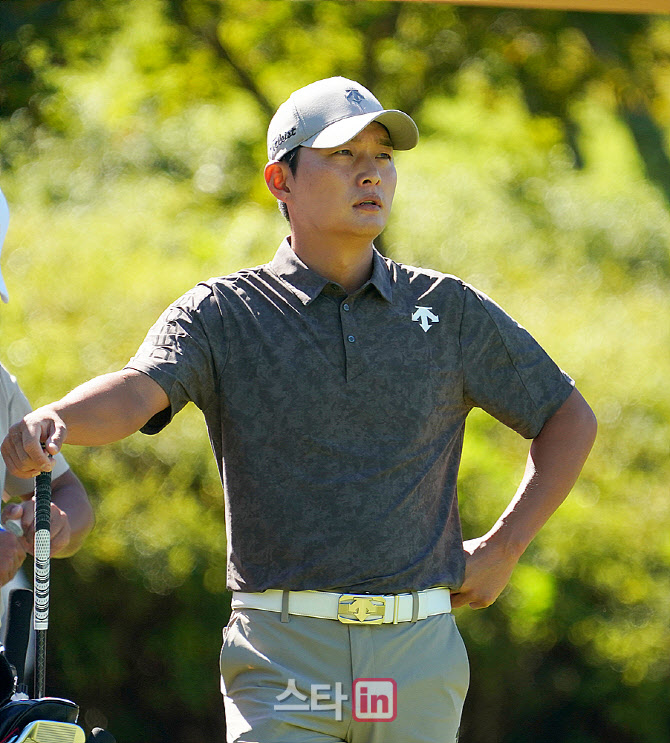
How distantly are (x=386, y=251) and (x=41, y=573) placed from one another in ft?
9.88

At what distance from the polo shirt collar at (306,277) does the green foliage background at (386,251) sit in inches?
83.2

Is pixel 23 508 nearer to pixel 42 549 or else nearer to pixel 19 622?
pixel 19 622

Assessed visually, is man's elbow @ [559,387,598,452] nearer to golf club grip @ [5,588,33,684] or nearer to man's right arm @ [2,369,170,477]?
man's right arm @ [2,369,170,477]

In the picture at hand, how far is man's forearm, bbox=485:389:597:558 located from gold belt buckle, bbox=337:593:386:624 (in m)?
0.38

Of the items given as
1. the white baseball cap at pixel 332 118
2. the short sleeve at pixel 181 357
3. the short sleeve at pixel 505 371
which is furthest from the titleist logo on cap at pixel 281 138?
the short sleeve at pixel 505 371

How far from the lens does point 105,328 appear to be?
14.7ft

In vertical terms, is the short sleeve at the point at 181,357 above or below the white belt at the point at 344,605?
above

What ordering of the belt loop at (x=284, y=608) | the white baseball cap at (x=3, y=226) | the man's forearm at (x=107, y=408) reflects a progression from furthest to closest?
the white baseball cap at (x=3, y=226) < the belt loop at (x=284, y=608) < the man's forearm at (x=107, y=408)

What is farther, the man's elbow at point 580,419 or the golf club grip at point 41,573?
the man's elbow at point 580,419

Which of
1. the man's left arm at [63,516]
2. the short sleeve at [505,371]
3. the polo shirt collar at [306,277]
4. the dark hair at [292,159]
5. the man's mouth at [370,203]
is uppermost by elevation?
the dark hair at [292,159]

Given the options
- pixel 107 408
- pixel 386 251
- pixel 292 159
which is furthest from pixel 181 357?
pixel 386 251

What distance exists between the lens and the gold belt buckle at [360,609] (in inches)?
82.5

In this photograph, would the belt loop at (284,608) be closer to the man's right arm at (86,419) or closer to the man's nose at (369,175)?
the man's right arm at (86,419)

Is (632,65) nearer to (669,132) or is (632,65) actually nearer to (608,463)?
(669,132)
